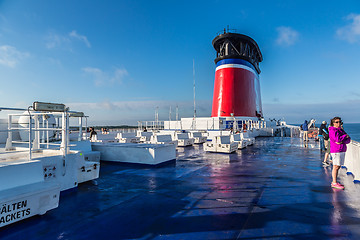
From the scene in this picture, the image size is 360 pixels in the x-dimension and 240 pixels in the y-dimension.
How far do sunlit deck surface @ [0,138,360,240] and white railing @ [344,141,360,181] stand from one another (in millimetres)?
245

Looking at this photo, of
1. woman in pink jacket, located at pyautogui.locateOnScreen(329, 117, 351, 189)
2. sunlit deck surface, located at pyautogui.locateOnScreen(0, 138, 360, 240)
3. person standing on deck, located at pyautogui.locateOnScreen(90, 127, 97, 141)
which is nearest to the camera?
sunlit deck surface, located at pyautogui.locateOnScreen(0, 138, 360, 240)

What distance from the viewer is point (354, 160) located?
6699 millimetres

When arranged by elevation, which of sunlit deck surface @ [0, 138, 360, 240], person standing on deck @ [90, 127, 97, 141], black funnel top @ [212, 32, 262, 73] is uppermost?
black funnel top @ [212, 32, 262, 73]

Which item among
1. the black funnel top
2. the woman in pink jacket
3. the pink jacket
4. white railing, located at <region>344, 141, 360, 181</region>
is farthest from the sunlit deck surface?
the black funnel top

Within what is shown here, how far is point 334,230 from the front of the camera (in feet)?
11.0

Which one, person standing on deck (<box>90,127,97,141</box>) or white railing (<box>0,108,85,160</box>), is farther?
person standing on deck (<box>90,127,97,141</box>)

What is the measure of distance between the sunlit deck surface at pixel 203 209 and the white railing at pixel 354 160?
9.6 inches

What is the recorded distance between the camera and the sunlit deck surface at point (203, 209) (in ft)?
10.9

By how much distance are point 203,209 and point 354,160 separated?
18.2 feet

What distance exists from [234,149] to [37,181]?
10614 mm

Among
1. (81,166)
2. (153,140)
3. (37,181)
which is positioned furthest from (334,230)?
(153,140)

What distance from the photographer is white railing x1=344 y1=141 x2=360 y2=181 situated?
6.22 meters

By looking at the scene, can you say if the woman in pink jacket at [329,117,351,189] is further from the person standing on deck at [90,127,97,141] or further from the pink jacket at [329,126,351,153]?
the person standing on deck at [90,127,97,141]

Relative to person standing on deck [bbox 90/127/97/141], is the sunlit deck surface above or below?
below
